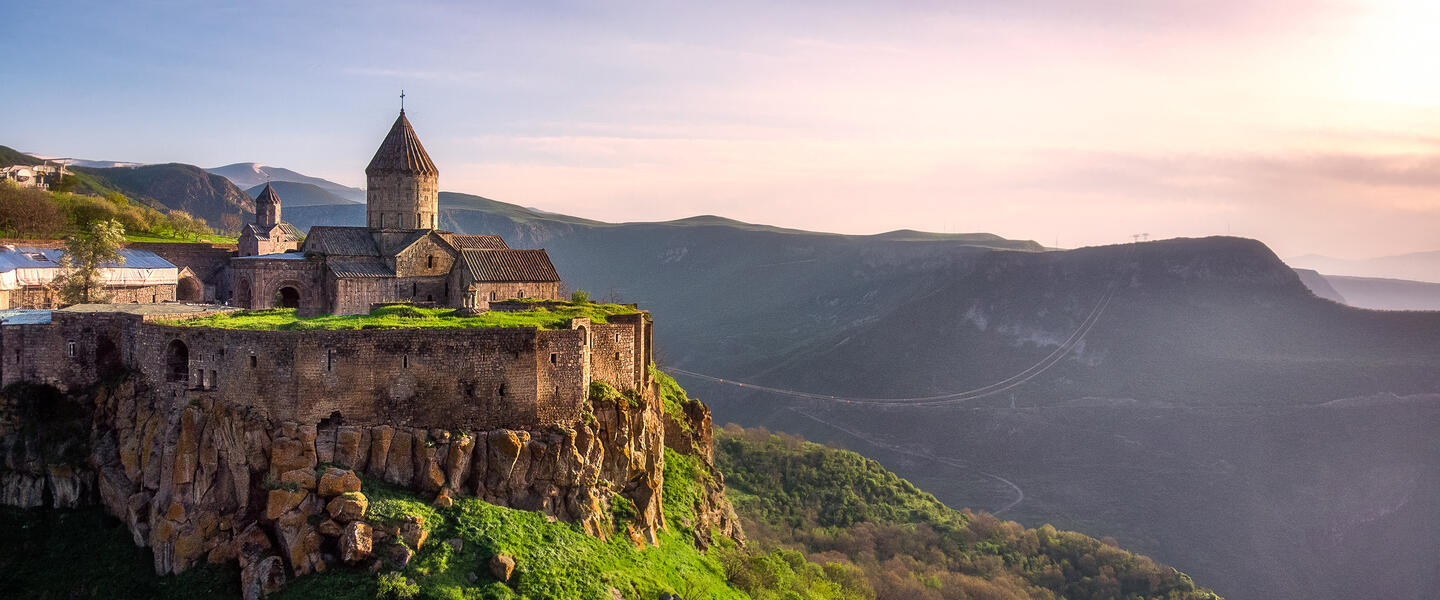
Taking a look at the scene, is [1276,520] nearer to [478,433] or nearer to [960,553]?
[960,553]

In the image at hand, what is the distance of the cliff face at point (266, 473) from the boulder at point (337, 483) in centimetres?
2

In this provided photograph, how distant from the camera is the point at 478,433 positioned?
24.2 metres

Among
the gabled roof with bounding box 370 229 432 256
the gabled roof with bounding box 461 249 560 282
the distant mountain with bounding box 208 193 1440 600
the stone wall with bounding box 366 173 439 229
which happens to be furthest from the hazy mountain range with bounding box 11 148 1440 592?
the gabled roof with bounding box 370 229 432 256

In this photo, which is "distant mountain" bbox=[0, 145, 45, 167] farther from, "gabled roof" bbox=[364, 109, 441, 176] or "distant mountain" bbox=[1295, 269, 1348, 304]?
"distant mountain" bbox=[1295, 269, 1348, 304]

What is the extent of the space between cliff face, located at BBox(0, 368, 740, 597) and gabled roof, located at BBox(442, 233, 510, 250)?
14.5 m

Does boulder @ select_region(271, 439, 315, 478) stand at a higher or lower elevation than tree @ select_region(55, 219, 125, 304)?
lower

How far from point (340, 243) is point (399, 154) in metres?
4.50

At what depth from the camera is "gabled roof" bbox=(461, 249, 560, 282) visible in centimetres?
3659

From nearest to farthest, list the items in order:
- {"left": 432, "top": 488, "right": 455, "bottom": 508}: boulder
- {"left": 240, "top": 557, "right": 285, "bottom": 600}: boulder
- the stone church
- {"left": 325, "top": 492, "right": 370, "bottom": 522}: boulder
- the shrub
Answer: the shrub < {"left": 240, "top": 557, "right": 285, "bottom": 600}: boulder < {"left": 325, "top": 492, "right": 370, "bottom": 522}: boulder < {"left": 432, "top": 488, "right": 455, "bottom": 508}: boulder < the stone church

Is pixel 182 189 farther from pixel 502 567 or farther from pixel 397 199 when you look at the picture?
pixel 502 567

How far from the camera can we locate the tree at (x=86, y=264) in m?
36.0

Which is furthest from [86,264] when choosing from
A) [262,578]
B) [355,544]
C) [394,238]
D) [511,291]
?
[355,544]

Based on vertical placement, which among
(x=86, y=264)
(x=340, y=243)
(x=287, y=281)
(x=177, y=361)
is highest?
(x=340, y=243)

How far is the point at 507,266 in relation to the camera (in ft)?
123
